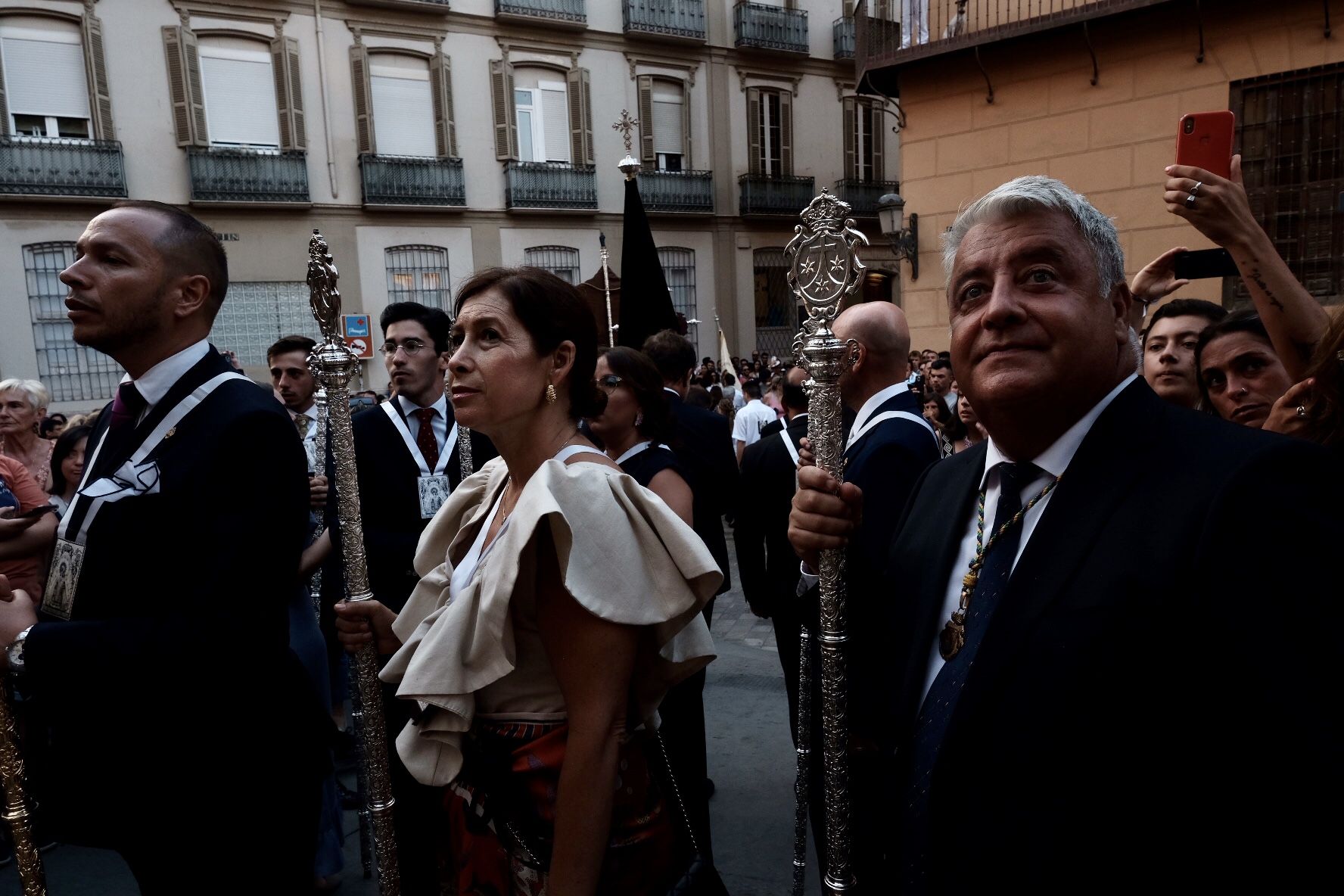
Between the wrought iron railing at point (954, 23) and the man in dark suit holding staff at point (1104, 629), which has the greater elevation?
the wrought iron railing at point (954, 23)

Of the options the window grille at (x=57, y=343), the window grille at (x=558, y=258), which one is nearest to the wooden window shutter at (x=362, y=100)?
the window grille at (x=558, y=258)

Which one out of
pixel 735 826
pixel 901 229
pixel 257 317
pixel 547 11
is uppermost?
pixel 547 11

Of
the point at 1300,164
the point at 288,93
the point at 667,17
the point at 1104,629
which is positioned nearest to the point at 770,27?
→ the point at 667,17

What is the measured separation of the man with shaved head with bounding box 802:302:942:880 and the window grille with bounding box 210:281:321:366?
15311 millimetres

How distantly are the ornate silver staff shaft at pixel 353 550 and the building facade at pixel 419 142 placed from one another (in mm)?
10185

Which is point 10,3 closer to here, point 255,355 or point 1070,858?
point 255,355

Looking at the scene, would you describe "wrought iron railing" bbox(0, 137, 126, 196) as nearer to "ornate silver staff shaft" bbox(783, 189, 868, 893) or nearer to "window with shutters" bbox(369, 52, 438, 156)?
"window with shutters" bbox(369, 52, 438, 156)

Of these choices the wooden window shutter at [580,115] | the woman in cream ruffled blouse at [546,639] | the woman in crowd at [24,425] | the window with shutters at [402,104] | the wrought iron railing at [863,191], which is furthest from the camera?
the wrought iron railing at [863,191]

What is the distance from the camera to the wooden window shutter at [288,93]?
1633 cm

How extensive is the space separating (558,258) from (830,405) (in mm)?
18326

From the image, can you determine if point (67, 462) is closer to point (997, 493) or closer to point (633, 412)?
point (633, 412)

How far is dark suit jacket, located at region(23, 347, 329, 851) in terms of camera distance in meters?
2.06

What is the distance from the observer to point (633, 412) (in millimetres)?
3635

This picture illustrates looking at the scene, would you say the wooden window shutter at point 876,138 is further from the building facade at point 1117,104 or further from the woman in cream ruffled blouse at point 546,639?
the woman in cream ruffled blouse at point 546,639
